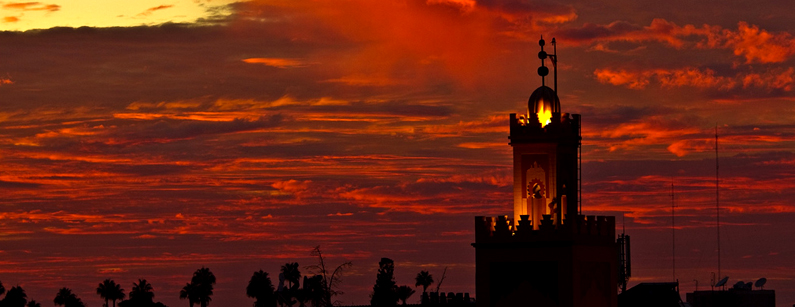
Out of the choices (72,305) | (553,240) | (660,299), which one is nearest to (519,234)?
(553,240)

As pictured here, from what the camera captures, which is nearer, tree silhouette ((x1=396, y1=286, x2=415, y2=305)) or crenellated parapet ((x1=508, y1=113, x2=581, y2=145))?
crenellated parapet ((x1=508, y1=113, x2=581, y2=145))

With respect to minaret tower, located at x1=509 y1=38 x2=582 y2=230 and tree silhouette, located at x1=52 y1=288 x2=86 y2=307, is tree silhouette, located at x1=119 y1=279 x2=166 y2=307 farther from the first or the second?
minaret tower, located at x1=509 y1=38 x2=582 y2=230

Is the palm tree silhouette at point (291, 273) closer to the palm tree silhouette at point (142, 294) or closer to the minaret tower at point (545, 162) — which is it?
the palm tree silhouette at point (142, 294)

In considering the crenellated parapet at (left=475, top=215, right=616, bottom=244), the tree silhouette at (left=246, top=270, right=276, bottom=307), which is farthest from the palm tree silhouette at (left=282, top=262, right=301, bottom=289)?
the crenellated parapet at (left=475, top=215, right=616, bottom=244)

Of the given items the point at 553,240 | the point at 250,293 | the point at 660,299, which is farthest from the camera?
the point at 250,293

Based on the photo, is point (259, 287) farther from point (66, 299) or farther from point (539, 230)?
point (539, 230)

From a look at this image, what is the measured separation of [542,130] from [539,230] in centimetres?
300

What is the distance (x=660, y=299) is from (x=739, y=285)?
87.6m

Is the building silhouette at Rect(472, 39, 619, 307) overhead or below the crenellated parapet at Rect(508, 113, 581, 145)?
below

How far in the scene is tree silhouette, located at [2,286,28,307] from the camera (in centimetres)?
16975

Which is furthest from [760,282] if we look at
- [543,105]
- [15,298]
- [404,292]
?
[543,105]

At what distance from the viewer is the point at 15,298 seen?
569 ft

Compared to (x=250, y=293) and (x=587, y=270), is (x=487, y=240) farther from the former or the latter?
(x=250, y=293)

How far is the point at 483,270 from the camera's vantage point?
42719mm
